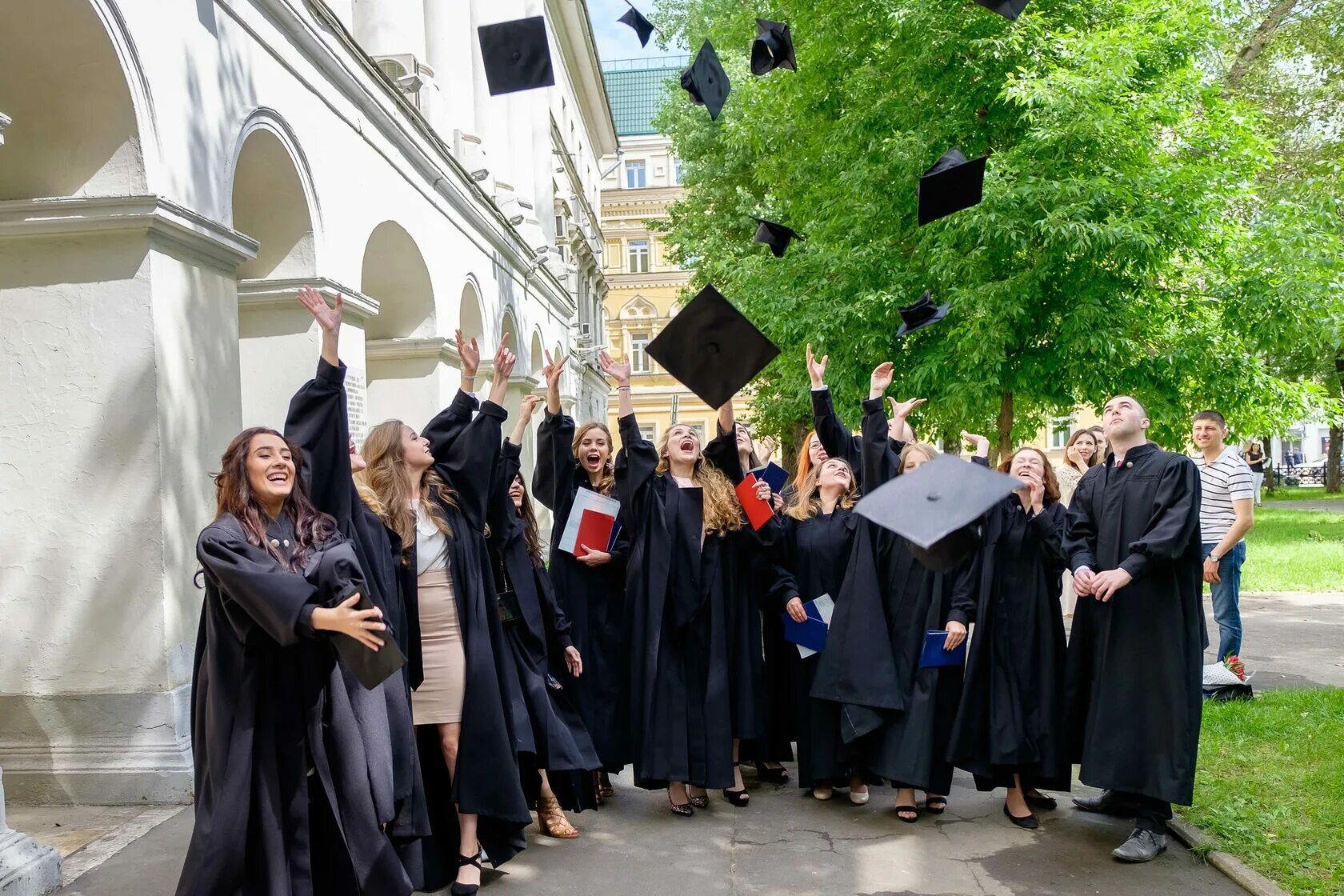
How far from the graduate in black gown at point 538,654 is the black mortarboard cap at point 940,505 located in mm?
1579

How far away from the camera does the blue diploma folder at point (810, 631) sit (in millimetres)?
6105

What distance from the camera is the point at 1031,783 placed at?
5.79 meters

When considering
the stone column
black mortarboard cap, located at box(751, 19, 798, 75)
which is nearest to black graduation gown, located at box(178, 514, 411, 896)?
the stone column

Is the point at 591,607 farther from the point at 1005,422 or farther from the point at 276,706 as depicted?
the point at 1005,422

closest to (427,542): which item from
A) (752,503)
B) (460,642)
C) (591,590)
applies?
(460,642)

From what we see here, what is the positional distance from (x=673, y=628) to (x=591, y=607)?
0.49 m

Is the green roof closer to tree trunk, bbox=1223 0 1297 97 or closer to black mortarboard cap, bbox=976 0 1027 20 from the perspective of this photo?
tree trunk, bbox=1223 0 1297 97

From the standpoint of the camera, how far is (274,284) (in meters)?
8.85

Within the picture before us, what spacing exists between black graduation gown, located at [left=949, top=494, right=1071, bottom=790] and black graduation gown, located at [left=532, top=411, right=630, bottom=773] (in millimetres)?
1738

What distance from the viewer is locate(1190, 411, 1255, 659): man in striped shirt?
27.1 feet

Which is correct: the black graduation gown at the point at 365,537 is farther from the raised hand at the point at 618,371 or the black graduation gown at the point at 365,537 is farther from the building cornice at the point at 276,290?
the building cornice at the point at 276,290

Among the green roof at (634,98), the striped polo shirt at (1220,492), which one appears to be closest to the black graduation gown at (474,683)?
the striped polo shirt at (1220,492)

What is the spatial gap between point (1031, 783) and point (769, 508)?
6.37ft

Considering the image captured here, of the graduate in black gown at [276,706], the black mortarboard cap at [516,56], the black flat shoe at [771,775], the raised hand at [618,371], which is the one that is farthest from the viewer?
the black mortarboard cap at [516,56]
